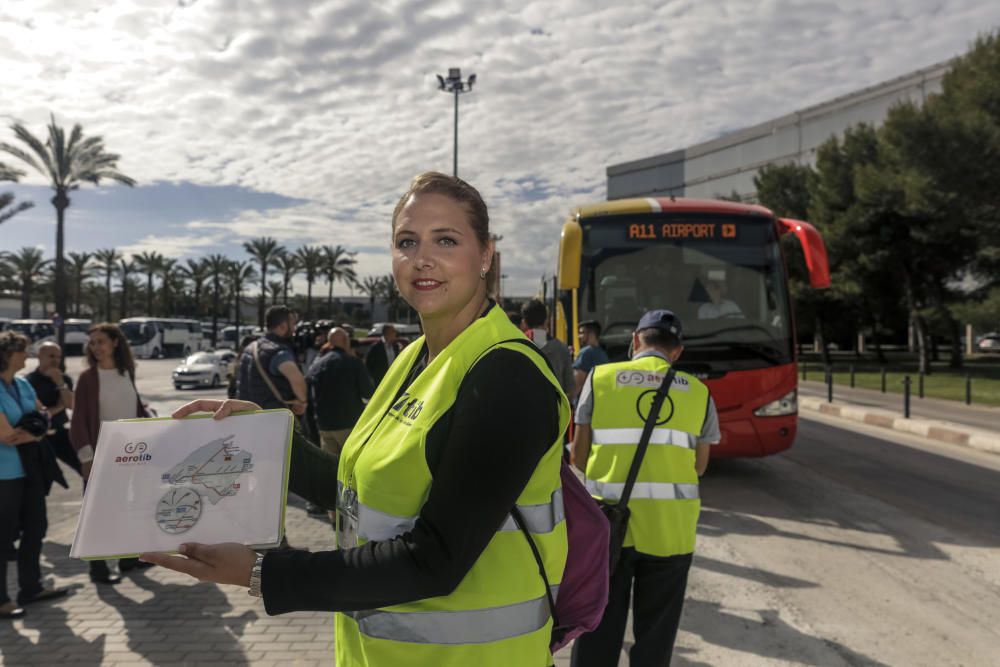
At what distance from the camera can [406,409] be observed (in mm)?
1465

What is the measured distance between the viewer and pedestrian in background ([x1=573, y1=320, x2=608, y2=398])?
7301 mm

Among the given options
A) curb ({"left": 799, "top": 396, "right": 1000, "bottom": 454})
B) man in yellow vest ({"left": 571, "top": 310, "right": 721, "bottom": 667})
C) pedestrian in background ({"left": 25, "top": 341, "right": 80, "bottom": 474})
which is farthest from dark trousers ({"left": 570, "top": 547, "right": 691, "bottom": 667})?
curb ({"left": 799, "top": 396, "right": 1000, "bottom": 454})

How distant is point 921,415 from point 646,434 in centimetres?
1486

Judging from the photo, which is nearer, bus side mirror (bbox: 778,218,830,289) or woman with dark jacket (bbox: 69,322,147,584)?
woman with dark jacket (bbox: 69,322,147,584)

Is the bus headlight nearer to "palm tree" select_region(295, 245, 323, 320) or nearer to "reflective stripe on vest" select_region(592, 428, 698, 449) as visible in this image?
"reflective stripe on vest" select_region(592, 428, 698, 449)

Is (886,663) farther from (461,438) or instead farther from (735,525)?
(461,438)

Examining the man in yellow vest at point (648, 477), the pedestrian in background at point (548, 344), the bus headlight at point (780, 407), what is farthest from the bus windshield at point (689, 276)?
the man in yellow vest at point (648, 477)

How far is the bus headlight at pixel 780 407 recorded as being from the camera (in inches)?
301

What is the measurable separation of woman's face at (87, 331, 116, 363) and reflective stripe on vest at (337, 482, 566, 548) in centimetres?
464

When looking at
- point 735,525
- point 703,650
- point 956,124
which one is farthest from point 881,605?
point 956,124

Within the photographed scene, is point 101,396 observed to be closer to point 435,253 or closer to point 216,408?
point 216,408

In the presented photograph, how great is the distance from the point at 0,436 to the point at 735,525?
19.8ft

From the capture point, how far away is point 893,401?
18734 millimetres

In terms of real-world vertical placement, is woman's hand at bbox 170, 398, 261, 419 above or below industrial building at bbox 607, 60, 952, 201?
below
